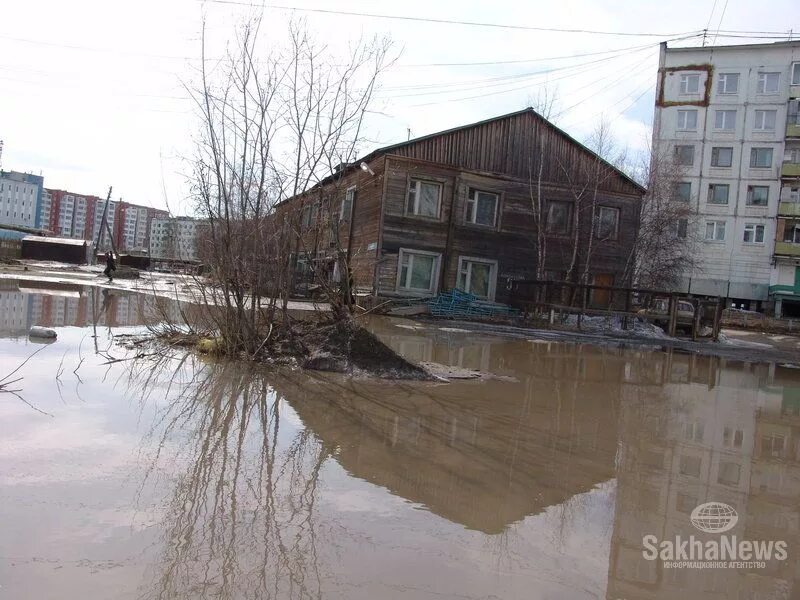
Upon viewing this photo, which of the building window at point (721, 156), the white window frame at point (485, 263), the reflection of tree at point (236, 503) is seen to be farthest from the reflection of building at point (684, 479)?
the building window at point (721, 156)

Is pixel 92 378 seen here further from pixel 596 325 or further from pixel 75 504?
pixel 596 325

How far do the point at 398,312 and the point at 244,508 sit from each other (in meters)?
20.1

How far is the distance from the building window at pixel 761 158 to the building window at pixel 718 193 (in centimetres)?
248

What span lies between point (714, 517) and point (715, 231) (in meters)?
48.0

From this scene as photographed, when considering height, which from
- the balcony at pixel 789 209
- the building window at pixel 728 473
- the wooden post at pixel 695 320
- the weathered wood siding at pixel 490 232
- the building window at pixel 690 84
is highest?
the building window at pixel 690 84

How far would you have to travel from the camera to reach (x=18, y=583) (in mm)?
2947

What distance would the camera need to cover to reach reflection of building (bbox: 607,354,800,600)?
365 cm

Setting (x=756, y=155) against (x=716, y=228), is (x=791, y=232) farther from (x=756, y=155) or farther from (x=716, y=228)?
(x=756, y=155)

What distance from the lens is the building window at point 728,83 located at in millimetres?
47281

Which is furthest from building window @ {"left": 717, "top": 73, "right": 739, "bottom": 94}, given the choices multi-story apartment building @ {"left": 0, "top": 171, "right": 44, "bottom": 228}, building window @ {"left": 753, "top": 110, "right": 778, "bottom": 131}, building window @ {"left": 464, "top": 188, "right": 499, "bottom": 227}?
multi-story apartment building @ {"left": 0, "top": 171, "right": 44, "bottom": 228}

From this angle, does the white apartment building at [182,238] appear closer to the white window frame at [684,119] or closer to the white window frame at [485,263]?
the white window frame at [485,263]

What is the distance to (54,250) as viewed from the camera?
54.8 meters

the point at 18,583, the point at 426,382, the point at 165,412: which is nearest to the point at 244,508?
the point at 18,583

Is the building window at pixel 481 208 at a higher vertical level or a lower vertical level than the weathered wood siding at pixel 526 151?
lower
